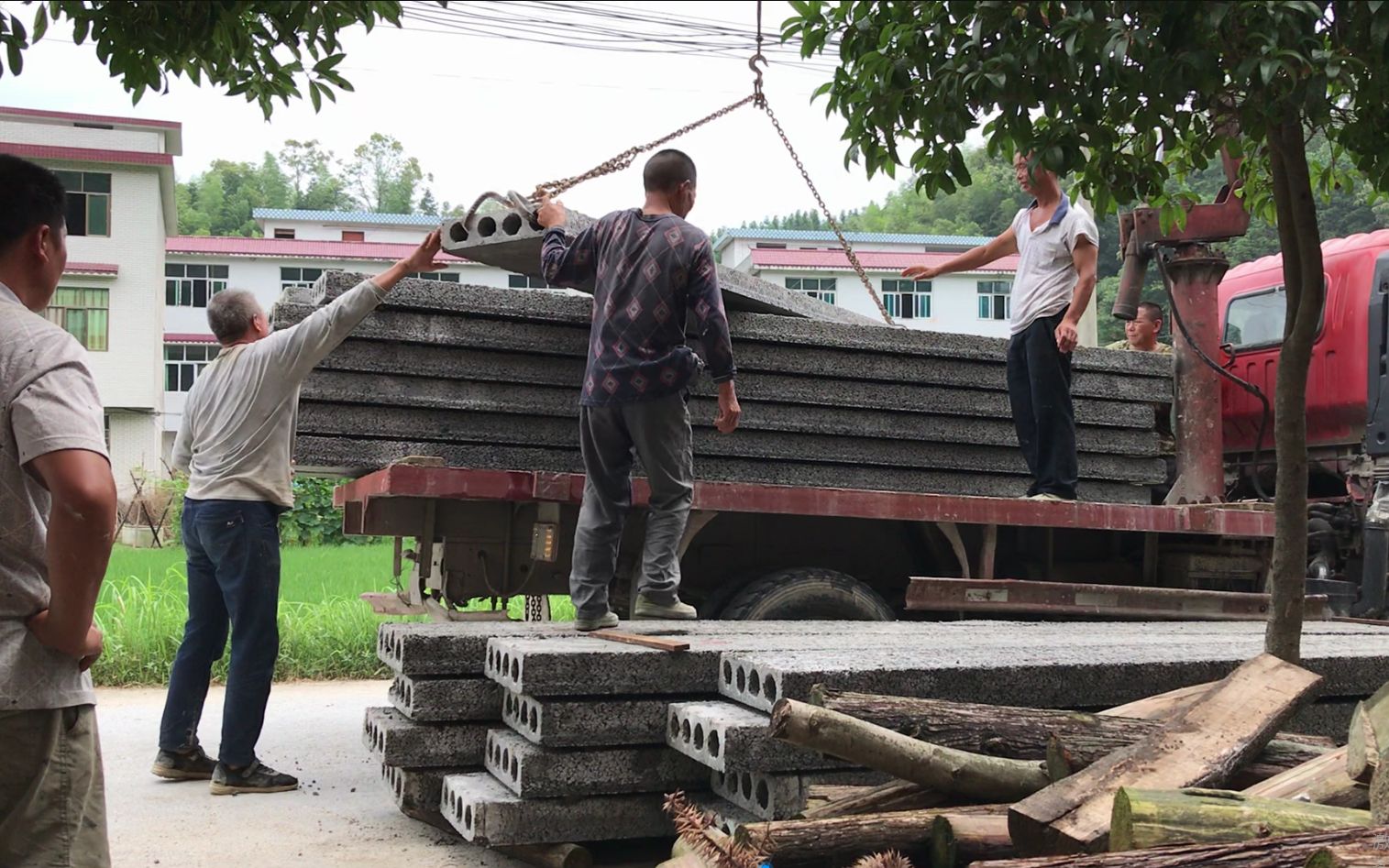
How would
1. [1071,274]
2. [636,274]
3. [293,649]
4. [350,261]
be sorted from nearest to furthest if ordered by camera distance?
1. [636,274]
2. [1071,274]
3. [293,649]
4. [350,261]

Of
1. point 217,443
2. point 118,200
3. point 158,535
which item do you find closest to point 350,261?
point 118,200

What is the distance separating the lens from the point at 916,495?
5.85 m

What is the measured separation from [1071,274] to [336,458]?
3.68 metres

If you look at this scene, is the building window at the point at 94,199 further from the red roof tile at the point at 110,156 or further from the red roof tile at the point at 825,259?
the red roof tile at the point at 825,259

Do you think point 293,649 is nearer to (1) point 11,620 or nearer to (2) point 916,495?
(2) point 916,495

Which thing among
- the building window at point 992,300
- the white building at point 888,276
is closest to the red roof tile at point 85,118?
the white building at point 888,276

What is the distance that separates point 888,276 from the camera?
1795 inches

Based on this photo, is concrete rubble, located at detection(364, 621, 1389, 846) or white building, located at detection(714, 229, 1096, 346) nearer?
concrete rubble, located at detection(364, 621, 1389, 846)

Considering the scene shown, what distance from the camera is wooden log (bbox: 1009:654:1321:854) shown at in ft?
9.04

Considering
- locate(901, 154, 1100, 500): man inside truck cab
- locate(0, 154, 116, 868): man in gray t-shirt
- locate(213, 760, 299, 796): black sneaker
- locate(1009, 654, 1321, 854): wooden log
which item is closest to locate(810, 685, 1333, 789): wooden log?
locate(1009, 654, 1321, 854): wooden log

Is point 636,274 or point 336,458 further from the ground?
point 636,274

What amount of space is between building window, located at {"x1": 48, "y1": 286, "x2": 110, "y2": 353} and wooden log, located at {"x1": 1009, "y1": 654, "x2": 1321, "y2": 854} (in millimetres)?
34255

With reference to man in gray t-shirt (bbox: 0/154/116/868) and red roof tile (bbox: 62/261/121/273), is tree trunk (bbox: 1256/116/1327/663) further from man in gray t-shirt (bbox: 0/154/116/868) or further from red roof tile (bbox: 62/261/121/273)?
red roof tile (bbox: 62/261/121/273)

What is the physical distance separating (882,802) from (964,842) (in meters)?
0.35
